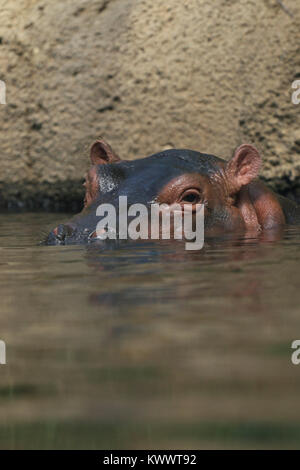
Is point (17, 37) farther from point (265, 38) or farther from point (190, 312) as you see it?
point (190, 312)

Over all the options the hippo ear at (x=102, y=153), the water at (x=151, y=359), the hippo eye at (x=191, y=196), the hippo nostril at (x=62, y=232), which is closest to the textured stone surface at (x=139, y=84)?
the hippo ear at (x=102, y=153)

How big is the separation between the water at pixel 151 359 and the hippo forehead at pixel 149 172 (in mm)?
1559

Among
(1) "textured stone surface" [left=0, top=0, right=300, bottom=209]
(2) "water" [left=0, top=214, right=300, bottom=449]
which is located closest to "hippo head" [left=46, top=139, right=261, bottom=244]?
(2) "water" [left=0, top=214, right=300, bottom=449]

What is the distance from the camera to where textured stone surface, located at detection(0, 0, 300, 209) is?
621 cm

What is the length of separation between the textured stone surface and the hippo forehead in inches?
74.0

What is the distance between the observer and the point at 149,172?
4184 millimetres

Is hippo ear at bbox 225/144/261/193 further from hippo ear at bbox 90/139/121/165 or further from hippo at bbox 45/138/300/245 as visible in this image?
hippo ear at bbox 90/139/121/165

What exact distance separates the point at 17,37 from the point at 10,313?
659cm

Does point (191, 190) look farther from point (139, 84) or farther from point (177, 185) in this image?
point (139, 84)

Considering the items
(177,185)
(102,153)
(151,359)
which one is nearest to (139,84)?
(102,153)

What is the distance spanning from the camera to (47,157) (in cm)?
749

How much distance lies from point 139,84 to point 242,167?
8.66ft

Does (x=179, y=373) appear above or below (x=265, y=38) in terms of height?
below

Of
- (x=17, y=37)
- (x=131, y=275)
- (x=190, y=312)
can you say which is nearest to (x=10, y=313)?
(x=190, y=312)
